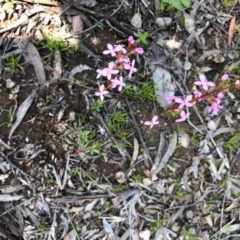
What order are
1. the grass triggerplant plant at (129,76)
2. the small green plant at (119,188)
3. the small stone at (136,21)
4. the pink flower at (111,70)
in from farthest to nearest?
the small stone at (136,21), the small green plant at (119,188), the pink flower at (111,70), the grass triggerplant plant at (129,76)

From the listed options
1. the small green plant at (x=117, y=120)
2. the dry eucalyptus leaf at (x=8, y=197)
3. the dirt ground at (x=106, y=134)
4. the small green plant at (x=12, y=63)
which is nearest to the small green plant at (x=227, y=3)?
the dirt ground at (x=106, y=134)

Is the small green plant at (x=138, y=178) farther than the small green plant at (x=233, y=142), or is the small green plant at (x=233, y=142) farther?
the small green plant at (x=233, y=142)

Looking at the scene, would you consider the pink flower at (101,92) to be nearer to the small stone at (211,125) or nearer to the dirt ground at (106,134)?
the dirt ground at (106,134)

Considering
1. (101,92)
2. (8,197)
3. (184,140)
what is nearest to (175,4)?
(101,92)

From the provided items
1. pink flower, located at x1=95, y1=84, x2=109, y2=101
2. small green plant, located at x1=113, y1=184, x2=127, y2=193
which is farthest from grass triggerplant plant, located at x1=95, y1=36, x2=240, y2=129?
small green plant, located at x1=113, y1=184, x2=127, y2=193

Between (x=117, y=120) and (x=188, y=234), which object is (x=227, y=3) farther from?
(x=188, y=234)

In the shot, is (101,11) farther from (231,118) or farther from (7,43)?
(231,118)

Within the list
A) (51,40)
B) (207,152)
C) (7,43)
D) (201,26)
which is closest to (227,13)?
(201,26)

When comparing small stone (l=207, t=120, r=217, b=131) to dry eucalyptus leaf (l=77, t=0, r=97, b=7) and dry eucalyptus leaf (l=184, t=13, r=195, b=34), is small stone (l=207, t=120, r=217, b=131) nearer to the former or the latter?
dry eucalyptus leaf (l=184, t=13, r=195, b=34)

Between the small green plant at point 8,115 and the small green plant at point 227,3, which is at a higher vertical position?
the small green plant at point 227,3
